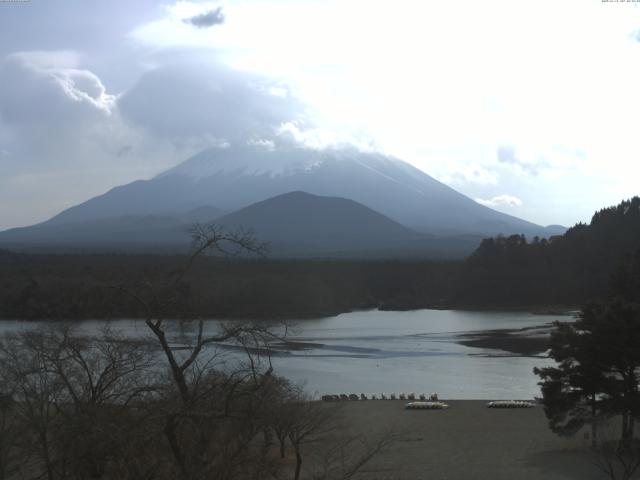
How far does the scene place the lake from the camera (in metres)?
16.9

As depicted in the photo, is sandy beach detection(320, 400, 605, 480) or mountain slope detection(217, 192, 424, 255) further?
mountain slope detection(217, 192, 424, 255)

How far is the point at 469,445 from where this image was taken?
1075cm

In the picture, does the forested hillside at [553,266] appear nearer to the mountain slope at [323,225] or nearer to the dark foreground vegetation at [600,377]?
the dark foreground vegetation at [600,377]

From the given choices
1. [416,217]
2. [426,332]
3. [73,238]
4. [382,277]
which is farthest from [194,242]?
[416,217]

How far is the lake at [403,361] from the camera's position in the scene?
16.9 meters

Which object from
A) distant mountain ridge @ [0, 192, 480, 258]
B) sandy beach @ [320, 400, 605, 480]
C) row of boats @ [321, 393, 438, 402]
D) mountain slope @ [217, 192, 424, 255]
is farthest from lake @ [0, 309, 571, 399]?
mountain slope @ [217, 192, 424, 255]

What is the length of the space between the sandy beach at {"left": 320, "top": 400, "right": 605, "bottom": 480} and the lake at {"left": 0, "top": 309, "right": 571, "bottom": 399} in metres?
2.60

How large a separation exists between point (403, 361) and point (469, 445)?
10.7m

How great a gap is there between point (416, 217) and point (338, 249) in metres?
37.9

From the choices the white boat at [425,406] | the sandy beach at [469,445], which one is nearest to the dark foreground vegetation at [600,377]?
the sandy beach at [469,445]

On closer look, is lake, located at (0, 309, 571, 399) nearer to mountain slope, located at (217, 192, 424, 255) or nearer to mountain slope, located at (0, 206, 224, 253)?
mountain slope, located at (0, 206, 224, 253)

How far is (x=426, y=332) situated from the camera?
29.6 m

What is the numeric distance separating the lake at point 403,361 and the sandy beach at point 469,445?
102 inches

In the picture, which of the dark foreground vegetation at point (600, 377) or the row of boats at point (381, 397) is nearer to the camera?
the dark foreground vegetation at point (600, 377)
